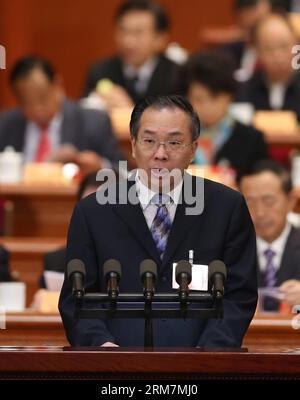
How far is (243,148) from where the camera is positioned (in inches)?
231

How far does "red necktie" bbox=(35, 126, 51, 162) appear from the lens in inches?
247

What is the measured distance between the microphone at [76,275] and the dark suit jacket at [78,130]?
341cm

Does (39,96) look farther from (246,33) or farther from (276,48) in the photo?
(246,33)

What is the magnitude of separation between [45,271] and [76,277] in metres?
1.90

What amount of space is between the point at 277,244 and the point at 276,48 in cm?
245

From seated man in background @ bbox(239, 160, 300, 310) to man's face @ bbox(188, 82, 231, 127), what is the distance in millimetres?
920

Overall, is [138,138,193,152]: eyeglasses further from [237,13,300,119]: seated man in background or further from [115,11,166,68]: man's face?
[115,11,166,68]: man's face

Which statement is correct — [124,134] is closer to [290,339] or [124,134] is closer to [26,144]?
[26,144]

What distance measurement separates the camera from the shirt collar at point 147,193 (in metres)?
3.06

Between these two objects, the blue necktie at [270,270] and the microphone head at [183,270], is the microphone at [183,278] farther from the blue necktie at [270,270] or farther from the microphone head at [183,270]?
the blue necktie at [270,270]

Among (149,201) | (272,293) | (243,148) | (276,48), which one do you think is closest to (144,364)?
A: (149,201)

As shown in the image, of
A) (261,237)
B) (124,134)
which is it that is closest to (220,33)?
(124,134)

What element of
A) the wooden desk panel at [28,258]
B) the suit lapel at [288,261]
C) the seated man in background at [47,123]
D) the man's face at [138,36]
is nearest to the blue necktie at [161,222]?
the suit lapel at [288,261]

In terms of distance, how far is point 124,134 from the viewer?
257 inches
